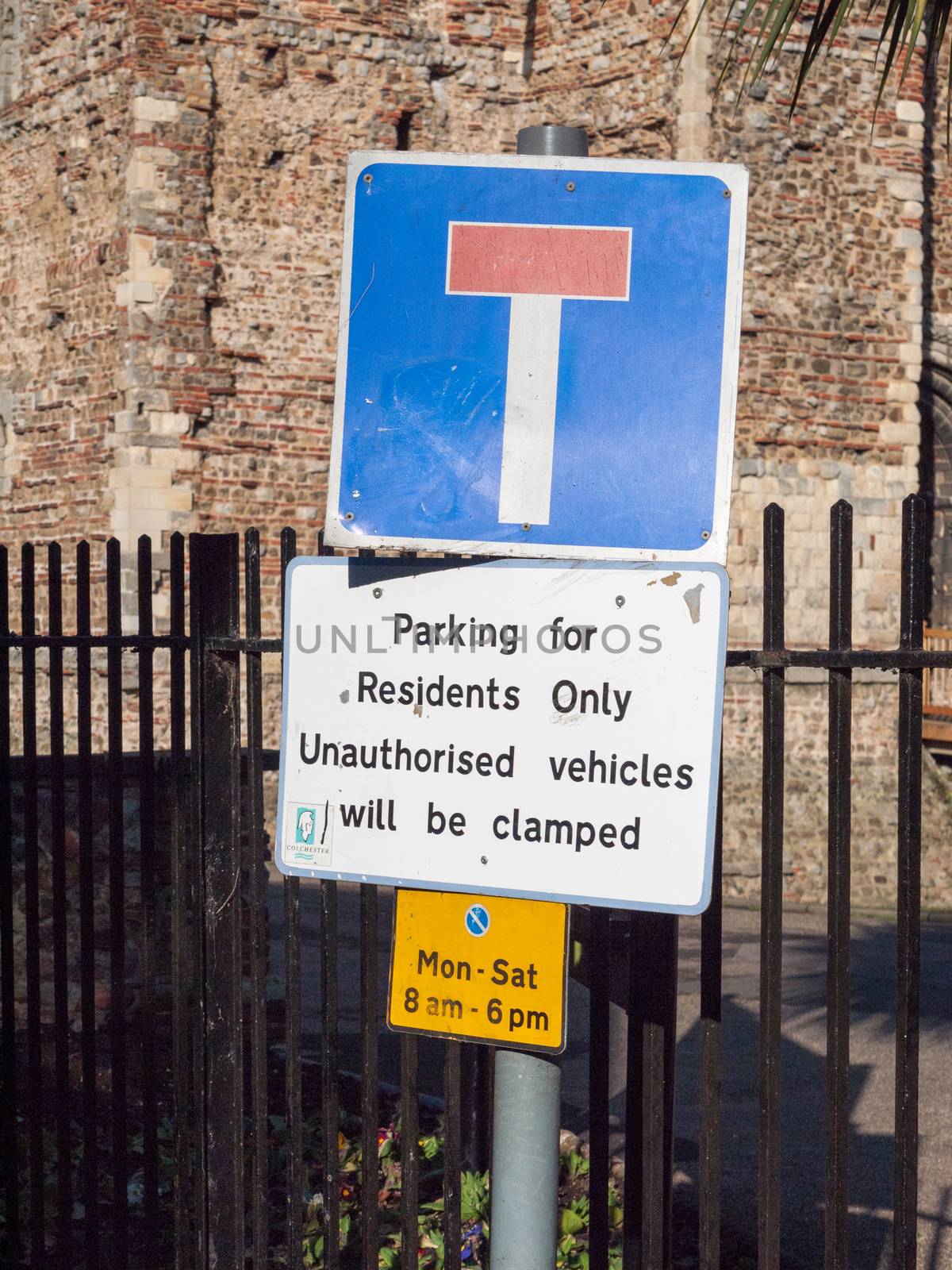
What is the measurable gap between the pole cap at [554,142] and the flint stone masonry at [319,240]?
35.5 ft

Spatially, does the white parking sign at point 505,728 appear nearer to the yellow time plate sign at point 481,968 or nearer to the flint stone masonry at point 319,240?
the yellow time plate sign at point 481,968

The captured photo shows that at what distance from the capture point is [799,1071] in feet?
23.4

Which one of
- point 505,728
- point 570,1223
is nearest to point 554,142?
point 505,728

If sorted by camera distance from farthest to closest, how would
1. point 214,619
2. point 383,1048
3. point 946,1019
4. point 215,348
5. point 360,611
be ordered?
point 215,348 < point 946,1019 < point 383,1048 < point 214,619 < point 360,611

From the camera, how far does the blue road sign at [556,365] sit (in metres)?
2.31

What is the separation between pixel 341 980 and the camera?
29.0ft

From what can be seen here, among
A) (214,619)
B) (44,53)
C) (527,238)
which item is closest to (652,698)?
(527,238)

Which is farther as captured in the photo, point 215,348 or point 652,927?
point 215,348

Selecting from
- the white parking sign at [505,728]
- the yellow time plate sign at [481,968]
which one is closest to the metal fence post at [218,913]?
the white parking sign at [505,728]

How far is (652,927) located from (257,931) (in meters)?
0.99

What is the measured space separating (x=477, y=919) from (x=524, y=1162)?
38 centimetres

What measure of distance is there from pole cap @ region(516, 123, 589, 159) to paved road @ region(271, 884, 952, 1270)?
A: 11.4ft

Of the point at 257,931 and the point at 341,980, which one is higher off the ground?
the point at 257,931

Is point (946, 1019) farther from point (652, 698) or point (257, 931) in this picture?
point (652, 698)
